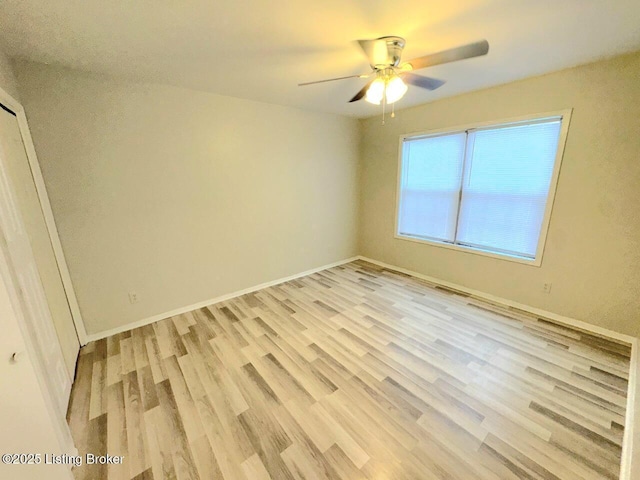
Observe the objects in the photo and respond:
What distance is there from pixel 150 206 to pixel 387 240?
3323 millimetres

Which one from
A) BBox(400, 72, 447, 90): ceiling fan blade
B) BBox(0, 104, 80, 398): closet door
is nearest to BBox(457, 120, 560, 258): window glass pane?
BBox(400, 72, 447, 90): ceiling fan blade

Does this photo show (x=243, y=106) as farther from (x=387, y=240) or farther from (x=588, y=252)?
(x=588, y=252)

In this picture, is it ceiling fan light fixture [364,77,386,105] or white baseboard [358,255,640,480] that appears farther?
ceiling fan light fixture [364,77,386,105]

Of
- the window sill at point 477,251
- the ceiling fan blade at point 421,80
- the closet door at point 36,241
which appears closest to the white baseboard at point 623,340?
the window sill at point 477,251

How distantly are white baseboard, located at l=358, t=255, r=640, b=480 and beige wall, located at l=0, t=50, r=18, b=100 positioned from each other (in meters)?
4.21

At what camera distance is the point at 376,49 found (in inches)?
60.9

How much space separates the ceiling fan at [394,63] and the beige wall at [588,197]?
143cm

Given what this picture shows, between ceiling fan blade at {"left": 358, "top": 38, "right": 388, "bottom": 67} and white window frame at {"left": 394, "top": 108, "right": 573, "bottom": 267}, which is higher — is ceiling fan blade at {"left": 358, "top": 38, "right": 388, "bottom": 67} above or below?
above

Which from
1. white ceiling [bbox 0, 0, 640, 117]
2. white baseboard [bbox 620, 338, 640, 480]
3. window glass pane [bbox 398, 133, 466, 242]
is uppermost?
white ceiling [bbox 0, 0, 640, 117]

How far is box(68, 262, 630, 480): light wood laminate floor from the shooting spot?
1326 millimetres

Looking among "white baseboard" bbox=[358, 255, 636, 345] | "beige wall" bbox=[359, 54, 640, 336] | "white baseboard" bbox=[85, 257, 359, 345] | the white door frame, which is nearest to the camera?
the white door frame

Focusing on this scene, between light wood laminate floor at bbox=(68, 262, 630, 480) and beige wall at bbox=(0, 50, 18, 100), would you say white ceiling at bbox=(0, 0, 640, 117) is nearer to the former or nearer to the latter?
beige wall at bbox=(0, 50, 18, 100)

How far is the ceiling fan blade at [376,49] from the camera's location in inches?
57.2

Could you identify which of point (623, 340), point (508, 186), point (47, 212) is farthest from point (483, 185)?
point (47, 212)
